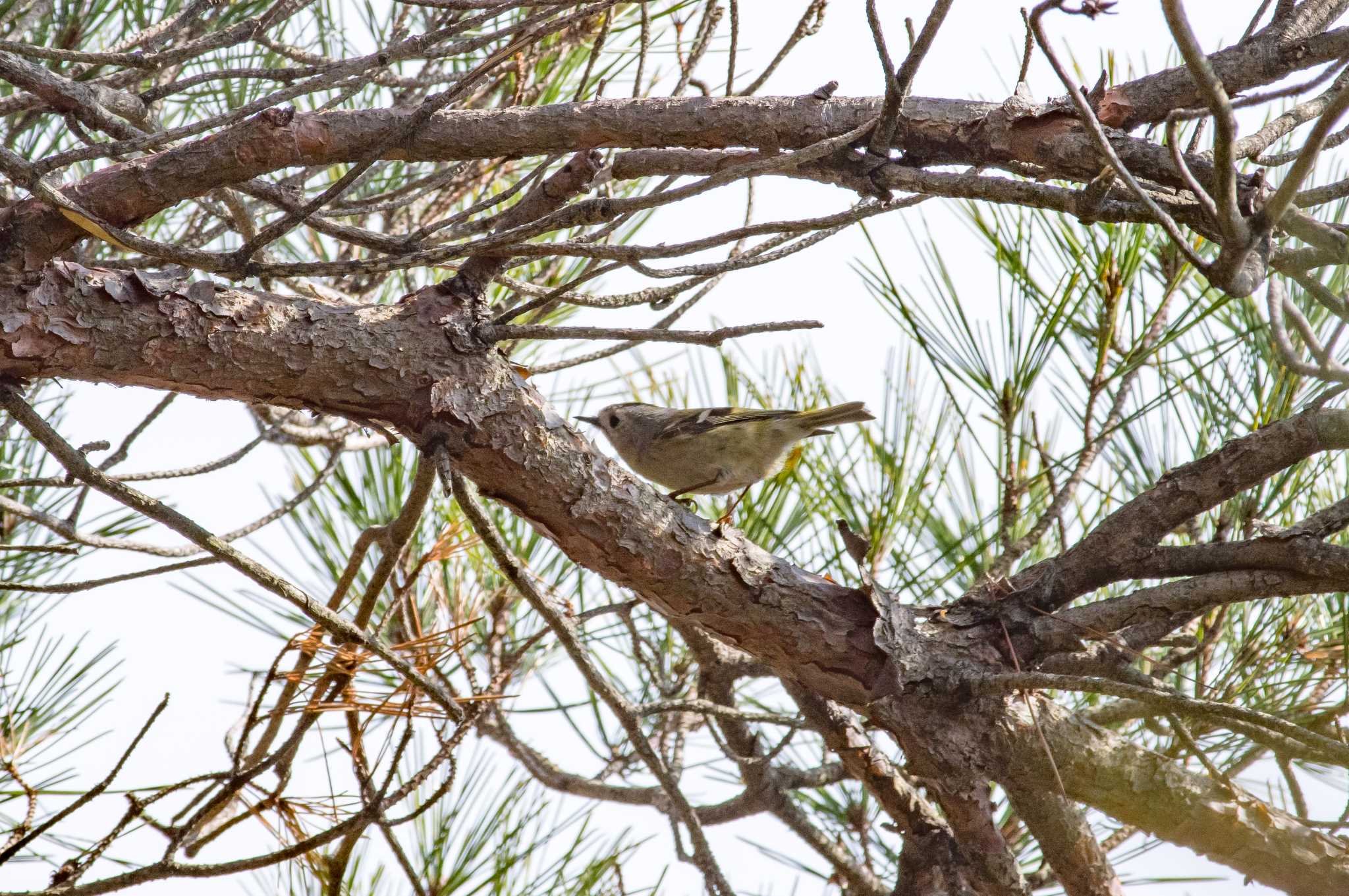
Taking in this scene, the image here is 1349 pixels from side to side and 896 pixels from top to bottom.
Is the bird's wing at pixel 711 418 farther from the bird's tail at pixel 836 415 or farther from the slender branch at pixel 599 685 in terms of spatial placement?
the slender branch at pixel 599 685

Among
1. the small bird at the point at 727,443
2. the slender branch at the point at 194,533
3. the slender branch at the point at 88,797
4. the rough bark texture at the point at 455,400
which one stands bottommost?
the slender branch at the point at 88,797

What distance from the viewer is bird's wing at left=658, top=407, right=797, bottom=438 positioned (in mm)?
2598

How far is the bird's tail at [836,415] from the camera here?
8.07 feet

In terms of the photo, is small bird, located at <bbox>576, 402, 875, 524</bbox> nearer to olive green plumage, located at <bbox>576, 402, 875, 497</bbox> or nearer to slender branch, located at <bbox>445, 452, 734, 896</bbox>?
olive green plumage, located at <bbox>576, 402, 875, 497</bbox>

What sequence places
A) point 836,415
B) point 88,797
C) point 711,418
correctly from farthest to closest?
point 711,418 < point 836,415 < point 88,797

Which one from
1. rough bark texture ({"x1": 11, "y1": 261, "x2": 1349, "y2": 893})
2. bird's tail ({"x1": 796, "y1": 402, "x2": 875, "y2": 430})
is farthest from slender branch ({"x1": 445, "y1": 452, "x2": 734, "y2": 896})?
bird's tail ({"x1": 796, "y1": 402, "x2": 875, "y2": 430})

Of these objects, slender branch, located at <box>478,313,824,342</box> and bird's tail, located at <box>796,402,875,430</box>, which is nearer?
slender branch, located at <box>478,313,824,342</box>

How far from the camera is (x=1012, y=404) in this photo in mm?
2209

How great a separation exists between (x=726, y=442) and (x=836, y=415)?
0.89 feet

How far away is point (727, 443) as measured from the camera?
103 inches

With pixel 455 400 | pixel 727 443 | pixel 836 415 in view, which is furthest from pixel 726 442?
pixel 455 400

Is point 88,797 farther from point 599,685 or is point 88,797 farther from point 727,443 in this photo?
point 727,443

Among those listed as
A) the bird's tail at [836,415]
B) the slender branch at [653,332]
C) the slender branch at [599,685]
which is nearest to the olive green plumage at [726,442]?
the bird's tail at [836,415]

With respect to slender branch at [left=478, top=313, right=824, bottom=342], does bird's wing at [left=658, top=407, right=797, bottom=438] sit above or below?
above
